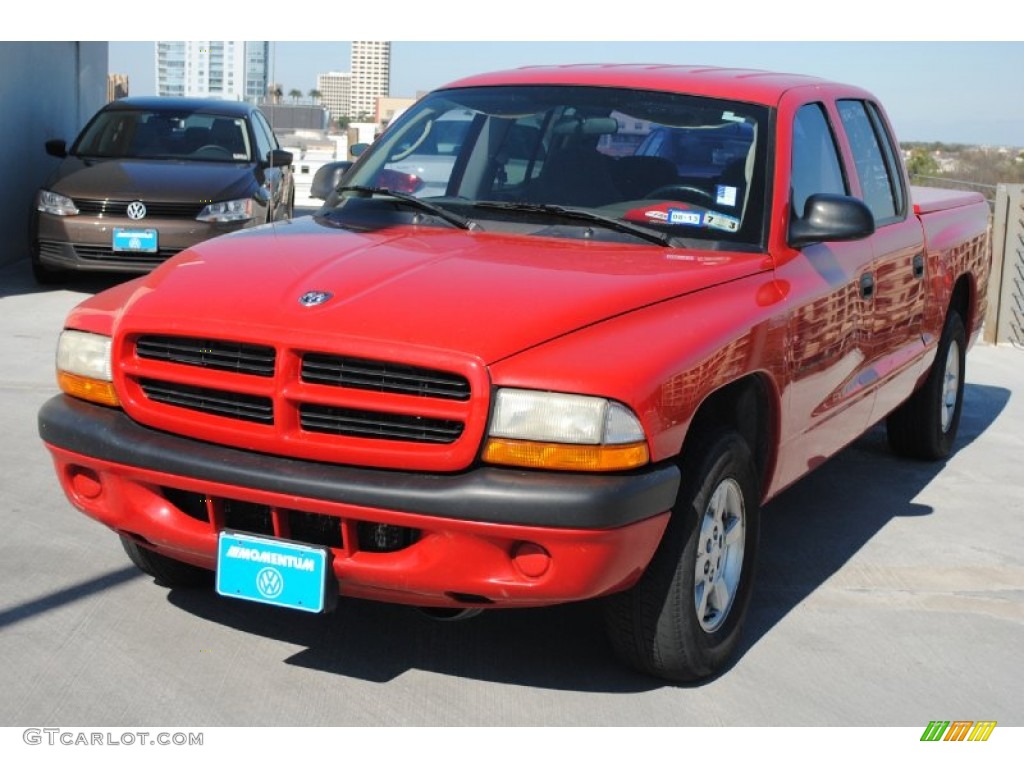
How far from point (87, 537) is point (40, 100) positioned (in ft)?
31.5

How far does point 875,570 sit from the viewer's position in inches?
208

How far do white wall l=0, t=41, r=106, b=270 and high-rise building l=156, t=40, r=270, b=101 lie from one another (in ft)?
7.73

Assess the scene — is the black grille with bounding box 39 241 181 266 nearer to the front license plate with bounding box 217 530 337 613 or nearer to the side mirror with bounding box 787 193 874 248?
the side mirror with bounding box 787 193 874 248

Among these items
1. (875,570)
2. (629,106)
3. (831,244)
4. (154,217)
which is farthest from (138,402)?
(154,217)

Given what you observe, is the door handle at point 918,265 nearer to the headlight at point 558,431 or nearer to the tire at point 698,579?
the tire at point 698,579

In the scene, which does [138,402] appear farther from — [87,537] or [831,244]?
[831,244]

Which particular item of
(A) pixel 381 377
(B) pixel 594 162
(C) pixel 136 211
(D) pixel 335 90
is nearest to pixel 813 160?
(B) pixel 594 162

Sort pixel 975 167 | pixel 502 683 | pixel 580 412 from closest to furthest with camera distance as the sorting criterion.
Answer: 1. pixel 580 412
2. pixel 502 683
3. pixel 975 167

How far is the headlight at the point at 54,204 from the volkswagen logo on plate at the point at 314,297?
7.49m

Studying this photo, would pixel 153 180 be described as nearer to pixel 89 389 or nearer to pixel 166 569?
pixel 166 569

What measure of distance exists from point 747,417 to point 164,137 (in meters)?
8.75

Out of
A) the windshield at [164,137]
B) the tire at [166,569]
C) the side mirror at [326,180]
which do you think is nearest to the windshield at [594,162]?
the side mirror at [326,180]

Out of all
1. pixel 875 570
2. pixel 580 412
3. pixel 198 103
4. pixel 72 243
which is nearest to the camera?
pixel 580 412

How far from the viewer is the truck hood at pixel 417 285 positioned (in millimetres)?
3588
